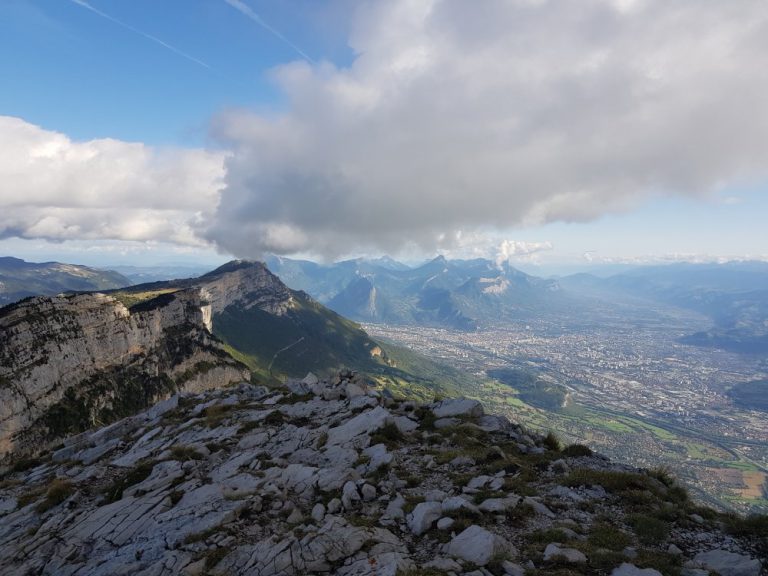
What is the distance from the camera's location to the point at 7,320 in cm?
11169

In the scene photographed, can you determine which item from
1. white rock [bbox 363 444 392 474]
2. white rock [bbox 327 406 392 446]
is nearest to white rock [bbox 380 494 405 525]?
white rock [bbox 363 444 392 474]

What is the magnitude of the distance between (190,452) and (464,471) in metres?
20.2

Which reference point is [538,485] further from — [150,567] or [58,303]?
[58,303]

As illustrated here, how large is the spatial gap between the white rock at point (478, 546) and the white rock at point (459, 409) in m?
18.3

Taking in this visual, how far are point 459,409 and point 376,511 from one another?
1674 centimetres

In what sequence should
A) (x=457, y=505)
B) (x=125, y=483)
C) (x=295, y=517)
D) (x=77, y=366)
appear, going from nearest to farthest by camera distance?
(x=457, y=505) < (x=295, y=517) < (x=125, y=483) < (x=77, y=366)

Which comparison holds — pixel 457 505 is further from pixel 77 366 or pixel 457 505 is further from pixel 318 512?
pixel 77 366

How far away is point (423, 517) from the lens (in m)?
16.8

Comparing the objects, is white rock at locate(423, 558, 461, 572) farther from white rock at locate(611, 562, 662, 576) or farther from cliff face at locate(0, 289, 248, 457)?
cliff face at locate(0, 289, 248, 457)

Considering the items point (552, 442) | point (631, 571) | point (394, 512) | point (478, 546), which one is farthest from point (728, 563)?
point (552, 442)

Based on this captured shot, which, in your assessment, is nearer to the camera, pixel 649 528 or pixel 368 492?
pixel 649 528

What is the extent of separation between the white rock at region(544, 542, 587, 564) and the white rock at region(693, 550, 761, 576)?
4140 mm

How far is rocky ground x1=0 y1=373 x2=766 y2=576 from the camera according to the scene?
47.5 ft

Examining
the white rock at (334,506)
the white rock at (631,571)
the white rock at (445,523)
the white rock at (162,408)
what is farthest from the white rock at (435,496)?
the white rock at (162,408)
